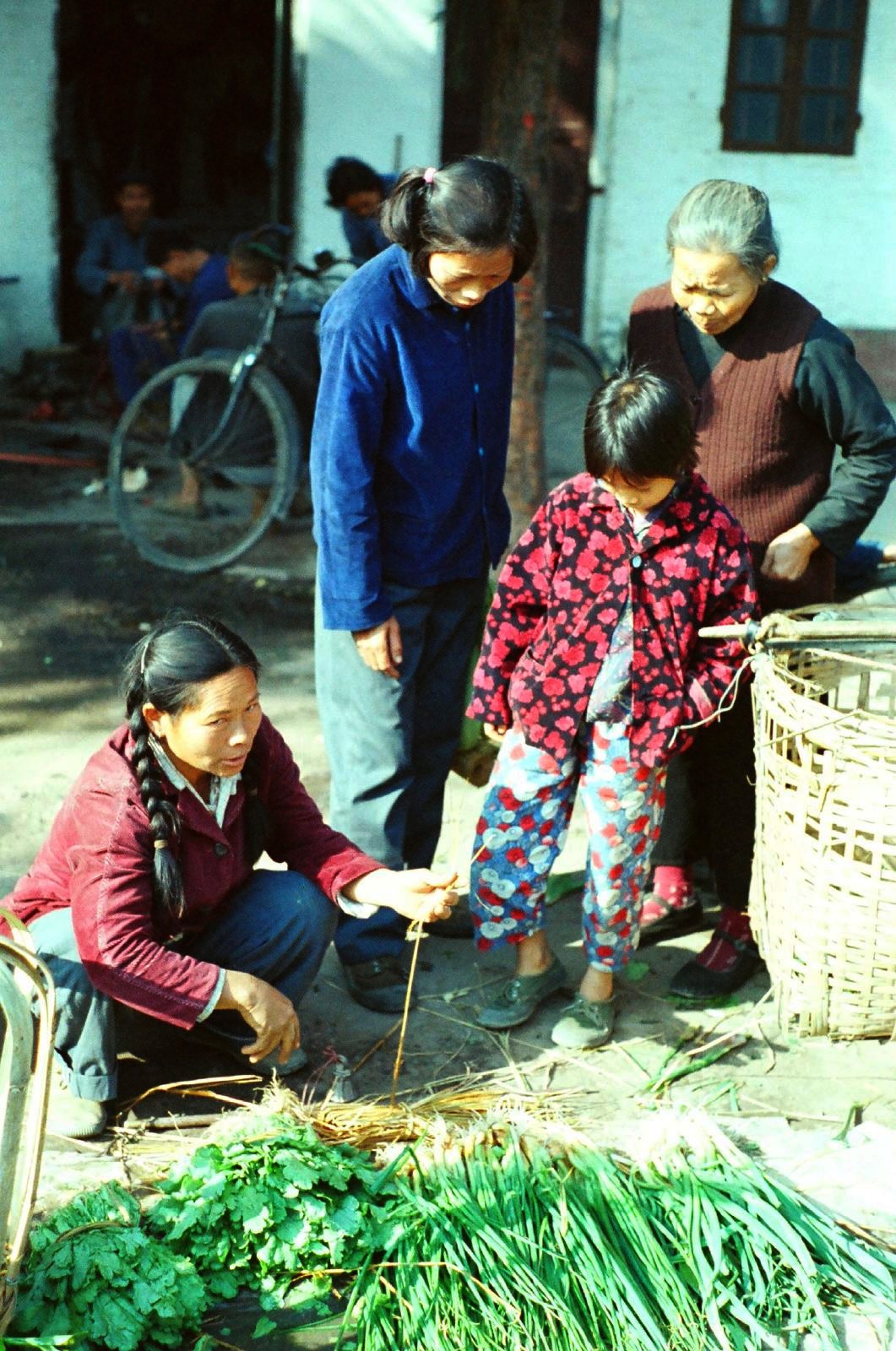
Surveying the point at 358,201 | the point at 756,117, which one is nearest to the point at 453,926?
the point at 358,201

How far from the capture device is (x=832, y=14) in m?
9.60

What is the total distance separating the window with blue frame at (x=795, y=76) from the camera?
9594 mm

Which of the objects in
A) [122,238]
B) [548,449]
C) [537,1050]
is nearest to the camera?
[537,1050]

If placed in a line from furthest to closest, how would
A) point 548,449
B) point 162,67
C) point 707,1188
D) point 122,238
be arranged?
point 162,67
point 122,238
point 548,449
point 707,1188

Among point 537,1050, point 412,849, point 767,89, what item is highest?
point 767,89

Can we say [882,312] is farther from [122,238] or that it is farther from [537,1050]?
[537,1050]

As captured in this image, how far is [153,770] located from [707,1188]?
1191 millimetres

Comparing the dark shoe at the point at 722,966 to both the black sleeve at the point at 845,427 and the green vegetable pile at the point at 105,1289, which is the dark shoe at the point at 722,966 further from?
the green vegetable pile at the point at 105,1289

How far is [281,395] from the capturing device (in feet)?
21.0

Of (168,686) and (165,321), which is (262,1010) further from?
(165,321)

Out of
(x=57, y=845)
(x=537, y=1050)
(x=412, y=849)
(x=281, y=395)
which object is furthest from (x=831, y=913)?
(x=281, y=395)

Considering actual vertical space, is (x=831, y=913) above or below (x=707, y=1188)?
above

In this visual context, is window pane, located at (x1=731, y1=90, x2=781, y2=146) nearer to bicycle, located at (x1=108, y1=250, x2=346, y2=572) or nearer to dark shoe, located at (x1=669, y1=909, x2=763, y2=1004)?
bicycle, located at (x1=108, y1=250, x2=346, y2=572)

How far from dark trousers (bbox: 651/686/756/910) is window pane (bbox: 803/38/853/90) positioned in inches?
293
